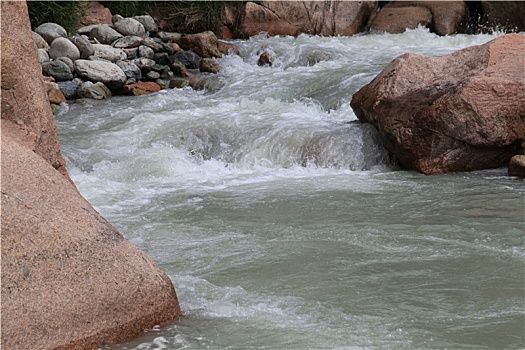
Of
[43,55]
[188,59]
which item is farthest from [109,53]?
[188,59]

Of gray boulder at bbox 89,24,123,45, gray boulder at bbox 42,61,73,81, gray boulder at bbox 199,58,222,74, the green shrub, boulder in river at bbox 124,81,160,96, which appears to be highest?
the green shrub

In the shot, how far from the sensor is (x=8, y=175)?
122 inches

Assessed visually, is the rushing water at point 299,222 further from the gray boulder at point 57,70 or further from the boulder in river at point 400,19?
the boulder in river at point 400,19

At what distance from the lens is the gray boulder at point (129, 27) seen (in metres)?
15.0

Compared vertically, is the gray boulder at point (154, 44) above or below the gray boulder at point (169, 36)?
below

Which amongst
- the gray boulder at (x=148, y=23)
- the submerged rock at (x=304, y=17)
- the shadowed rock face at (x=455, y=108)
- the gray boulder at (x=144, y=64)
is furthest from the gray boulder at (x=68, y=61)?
the shadowed rock face at (x=455, y=108)

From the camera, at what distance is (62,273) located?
116 inches

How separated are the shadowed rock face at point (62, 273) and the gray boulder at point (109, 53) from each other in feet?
34.0

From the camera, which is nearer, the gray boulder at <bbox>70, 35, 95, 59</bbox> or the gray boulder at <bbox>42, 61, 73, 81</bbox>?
the gray boulder at <bbox>42, 61, 73, 81</bbox>

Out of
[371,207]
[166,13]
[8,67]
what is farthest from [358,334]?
[166,13]

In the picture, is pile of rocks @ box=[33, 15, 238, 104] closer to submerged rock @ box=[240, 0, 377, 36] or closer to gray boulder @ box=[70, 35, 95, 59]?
gray boulder @ box=[70, 35, 95, 59]

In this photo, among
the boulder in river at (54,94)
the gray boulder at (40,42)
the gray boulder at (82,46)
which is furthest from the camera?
the gray boulder at (82,46)

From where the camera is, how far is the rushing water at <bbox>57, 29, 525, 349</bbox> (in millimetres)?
3488

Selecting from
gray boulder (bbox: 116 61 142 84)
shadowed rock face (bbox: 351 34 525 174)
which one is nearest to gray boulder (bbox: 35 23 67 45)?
gray boulder (bbox: 116 61 142 84)
